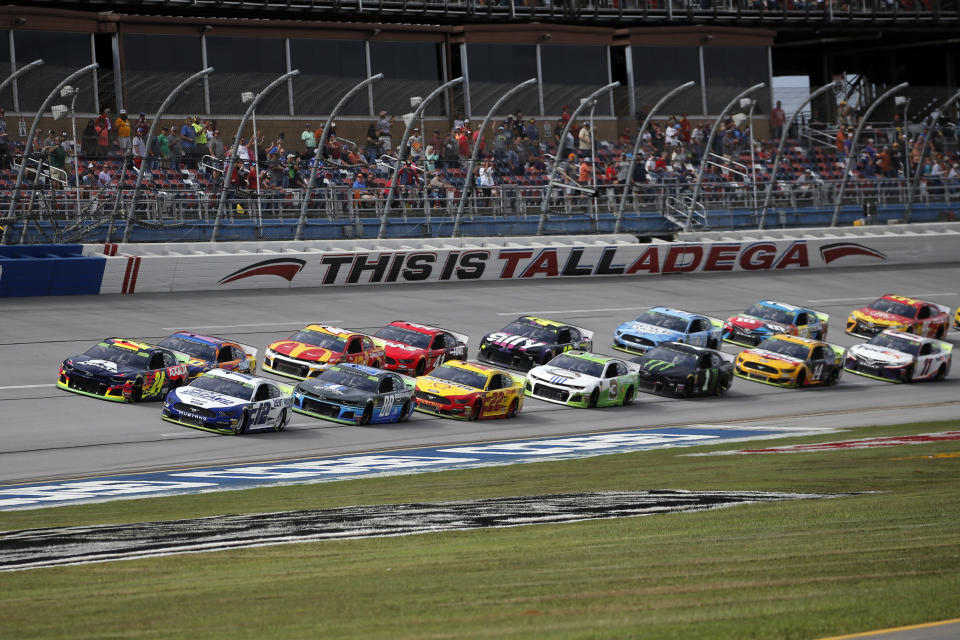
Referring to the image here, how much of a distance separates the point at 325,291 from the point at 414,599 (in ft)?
92.9

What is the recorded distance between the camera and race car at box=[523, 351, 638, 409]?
2755 centimetres

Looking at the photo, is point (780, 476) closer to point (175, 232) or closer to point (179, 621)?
point (179, 621)

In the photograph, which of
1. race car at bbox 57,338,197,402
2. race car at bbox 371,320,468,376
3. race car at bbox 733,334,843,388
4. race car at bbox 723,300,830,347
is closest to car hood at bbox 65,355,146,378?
race car at bbox 57,338,197,402

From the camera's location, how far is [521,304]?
37.0 m

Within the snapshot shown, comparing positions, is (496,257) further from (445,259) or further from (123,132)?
(123,132)

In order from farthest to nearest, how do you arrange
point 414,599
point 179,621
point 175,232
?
point 175,232 → point 414,599 → point 179,621

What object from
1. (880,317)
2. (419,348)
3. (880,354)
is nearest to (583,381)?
(419,348)

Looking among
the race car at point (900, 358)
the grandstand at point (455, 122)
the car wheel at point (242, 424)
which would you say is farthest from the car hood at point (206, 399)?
the race car at point (900, 358)

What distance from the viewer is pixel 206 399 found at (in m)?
23.2

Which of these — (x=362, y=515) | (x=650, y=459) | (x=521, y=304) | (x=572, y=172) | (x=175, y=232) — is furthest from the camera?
(x=572, y=172)

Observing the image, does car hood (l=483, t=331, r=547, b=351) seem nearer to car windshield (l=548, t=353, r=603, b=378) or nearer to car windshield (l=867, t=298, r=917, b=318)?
car windshield (l=548, t=353, r=603, b=378)

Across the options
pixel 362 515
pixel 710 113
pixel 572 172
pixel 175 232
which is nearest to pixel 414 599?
pixel 362 515

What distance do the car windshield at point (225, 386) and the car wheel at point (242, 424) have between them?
0.32 metres

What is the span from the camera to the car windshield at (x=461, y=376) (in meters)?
25.9
